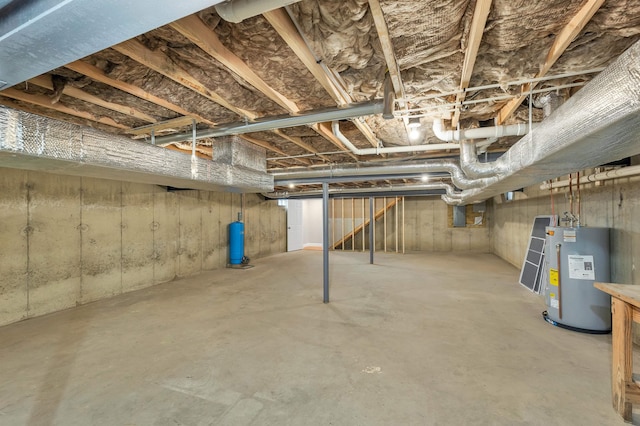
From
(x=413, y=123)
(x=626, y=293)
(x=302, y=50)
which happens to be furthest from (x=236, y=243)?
(x=626, y=293)

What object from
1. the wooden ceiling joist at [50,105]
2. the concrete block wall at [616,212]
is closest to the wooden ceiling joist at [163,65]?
the wooden ceiling joist at [50,105]

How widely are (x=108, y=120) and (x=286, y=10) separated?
2232mm

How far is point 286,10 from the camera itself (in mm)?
1275

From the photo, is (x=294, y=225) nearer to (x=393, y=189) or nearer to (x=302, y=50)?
(x=393, y=189)

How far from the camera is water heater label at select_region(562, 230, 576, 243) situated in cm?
266

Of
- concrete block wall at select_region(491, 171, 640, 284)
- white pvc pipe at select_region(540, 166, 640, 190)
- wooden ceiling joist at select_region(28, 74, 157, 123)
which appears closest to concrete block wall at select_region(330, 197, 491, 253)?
concrete block wall at select_region(491, 171, 640, 284)

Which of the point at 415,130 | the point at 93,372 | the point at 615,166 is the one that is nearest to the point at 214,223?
the point at 93,372

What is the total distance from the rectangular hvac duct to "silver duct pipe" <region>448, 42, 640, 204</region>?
2.55 m

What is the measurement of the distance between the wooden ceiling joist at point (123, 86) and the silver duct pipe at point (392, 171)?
5.79ft

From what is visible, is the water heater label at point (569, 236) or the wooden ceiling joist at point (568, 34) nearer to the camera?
the wooden ceiling joist at point (568, 34)

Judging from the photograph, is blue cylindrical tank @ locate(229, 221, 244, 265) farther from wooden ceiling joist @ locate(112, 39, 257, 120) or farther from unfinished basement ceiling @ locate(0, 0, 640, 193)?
wooden ceiling joist @ locate(112, 39, 257, 120)

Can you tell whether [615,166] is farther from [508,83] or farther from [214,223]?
[214,223]

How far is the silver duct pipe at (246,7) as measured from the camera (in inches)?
39.4

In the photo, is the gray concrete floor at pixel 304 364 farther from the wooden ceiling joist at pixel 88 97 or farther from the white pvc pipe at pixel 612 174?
the wooden ceiling joist at pixel 88 97
